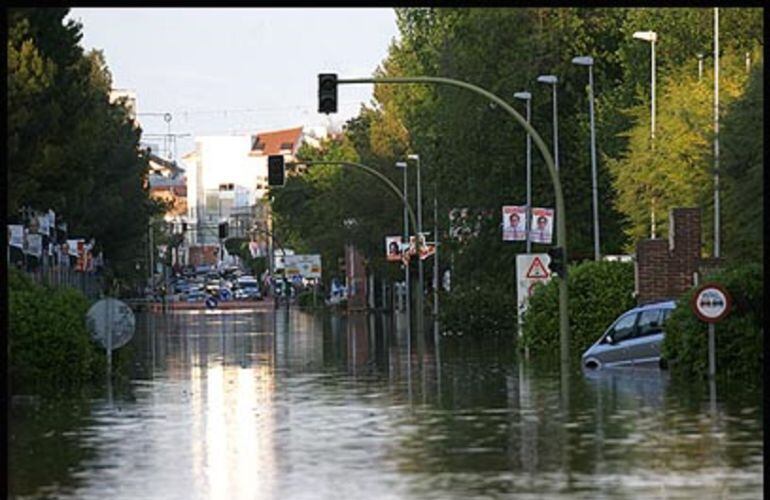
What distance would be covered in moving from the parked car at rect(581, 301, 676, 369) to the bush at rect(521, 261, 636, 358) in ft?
27.2

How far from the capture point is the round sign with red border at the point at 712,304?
126 ft

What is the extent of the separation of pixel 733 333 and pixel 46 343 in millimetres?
12737

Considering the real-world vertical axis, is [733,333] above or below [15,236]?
below

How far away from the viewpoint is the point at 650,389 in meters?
36.4

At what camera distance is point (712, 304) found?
38.6m

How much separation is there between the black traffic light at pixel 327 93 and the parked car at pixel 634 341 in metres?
7.92

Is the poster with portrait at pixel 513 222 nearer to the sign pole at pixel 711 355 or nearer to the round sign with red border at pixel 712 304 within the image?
the sign pole at pixel 711 355

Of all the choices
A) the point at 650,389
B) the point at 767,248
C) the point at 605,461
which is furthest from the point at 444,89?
the point at 605,461

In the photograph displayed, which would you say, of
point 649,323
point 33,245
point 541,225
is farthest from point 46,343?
point 33,245

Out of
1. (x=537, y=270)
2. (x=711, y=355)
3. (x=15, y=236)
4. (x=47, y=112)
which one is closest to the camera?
(x=711, y=355)

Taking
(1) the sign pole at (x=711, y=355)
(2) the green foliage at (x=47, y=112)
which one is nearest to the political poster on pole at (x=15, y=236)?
(2) the green foliage at (x=47, y=112)

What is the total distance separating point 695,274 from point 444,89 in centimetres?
3593

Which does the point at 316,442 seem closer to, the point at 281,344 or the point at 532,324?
the point at 532,324

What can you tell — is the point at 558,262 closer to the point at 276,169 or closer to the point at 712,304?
the point at 712,304
